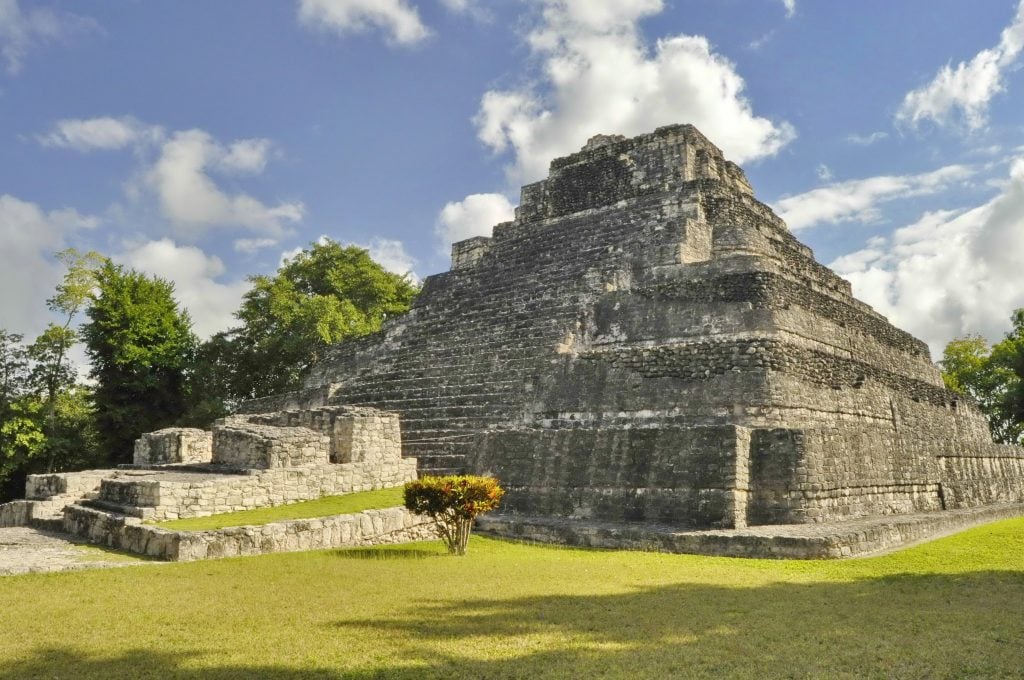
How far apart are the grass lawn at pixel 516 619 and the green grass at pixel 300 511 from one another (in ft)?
5.64

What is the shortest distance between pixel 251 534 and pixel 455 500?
261 centimetres

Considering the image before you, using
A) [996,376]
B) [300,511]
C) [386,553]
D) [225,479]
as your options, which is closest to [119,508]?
[225,479]

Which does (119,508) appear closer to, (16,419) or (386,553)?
(386,553)

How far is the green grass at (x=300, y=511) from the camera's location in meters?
10.1

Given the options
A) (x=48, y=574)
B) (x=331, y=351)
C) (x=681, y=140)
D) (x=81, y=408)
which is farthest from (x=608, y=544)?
(x=81, y=408)

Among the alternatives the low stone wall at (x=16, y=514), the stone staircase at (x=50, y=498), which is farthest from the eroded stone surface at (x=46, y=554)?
the low stone wall at (x=16, y=514)

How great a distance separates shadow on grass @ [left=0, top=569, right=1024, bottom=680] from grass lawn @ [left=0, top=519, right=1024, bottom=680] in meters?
0.02

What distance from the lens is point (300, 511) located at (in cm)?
1142

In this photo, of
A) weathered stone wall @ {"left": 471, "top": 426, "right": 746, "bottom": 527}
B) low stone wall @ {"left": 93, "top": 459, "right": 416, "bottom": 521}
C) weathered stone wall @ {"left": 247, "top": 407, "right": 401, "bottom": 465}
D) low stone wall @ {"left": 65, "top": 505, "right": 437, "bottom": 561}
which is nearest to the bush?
low stone wall @ {"left": 65, "top": 505, "right": 437, "bottom": 561}

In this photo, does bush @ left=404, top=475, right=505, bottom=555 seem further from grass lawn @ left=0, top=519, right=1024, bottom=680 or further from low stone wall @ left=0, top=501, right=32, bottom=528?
low stone wall @ left=0, top=501, right=32, bottom=528

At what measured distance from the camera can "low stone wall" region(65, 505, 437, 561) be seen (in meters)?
8.91

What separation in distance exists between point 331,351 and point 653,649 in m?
16.7

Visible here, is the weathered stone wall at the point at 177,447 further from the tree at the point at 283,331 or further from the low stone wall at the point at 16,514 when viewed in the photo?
the tree at the point at 283,331

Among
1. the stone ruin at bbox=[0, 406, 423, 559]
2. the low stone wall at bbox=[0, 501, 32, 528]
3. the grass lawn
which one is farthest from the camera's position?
the low stone wall at bbox=[0, 501, 32, 528]
